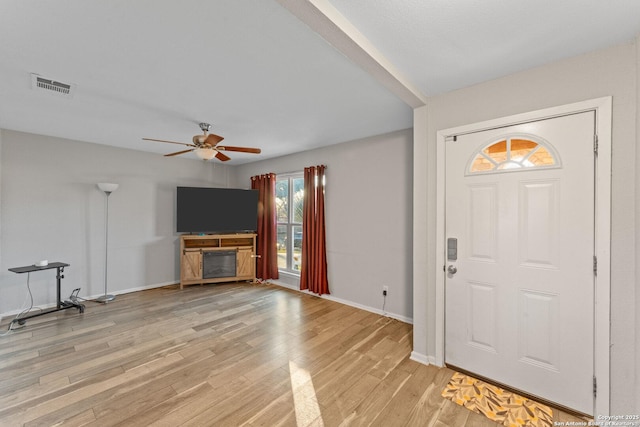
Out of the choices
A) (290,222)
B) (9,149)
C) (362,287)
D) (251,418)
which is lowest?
(251,418)

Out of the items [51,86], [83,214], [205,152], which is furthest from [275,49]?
[83,214]

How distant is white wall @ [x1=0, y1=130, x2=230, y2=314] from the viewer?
3547 mm

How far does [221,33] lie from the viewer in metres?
1.58

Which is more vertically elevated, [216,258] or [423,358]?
[216,258]

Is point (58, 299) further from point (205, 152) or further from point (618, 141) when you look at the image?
point (618, 141)

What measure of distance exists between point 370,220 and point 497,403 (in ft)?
7.73

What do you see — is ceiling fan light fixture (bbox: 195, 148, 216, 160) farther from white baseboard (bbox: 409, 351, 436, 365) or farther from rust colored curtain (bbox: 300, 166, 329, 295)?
white baseboard (bbox: 409, 351, 436, 365)

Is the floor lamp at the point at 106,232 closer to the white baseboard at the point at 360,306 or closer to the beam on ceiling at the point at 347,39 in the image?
the white baseboard at the point at 360,306

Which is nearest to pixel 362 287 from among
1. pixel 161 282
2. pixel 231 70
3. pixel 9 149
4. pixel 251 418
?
pixel 251 418

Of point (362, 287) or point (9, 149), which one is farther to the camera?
point (362, 287)

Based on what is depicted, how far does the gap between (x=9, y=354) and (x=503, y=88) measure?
5062 mm

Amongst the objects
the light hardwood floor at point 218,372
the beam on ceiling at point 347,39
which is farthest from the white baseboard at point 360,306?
the beam on ceiling at point 347,39

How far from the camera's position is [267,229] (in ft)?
16.9

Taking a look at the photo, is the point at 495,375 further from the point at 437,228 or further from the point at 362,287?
the point at 362,287
